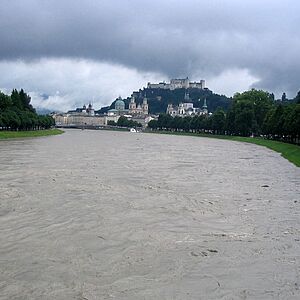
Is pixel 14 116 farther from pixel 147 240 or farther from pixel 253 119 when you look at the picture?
pixel 147 240

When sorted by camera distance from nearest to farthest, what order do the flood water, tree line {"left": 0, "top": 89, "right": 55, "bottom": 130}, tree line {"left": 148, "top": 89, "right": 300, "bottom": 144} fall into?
the flood water < tree line {"left": 148, "top": 89, "right": 300, "bottom": 144} < tree line {"left": 0, "top": 89, "right": 55, "bottom": 130}

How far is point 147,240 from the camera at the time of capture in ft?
51.2

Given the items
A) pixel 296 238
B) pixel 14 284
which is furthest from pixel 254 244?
pixel 14 284

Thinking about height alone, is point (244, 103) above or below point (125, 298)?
above

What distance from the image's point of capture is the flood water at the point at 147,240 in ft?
37.2

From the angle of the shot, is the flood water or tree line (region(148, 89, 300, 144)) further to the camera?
tree line (region(148, 89, 300, 144))

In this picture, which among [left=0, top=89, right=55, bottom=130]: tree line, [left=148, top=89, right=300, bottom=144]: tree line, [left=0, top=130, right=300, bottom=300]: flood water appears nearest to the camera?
[left=0, top=130, right=300, bottom=300]: flood water

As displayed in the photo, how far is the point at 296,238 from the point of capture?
53.6 ft

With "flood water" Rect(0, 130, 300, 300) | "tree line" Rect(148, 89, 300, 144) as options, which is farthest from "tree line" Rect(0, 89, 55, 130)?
"flood water" Rect(0, 130, 300, 300)

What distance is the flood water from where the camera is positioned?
446 inches

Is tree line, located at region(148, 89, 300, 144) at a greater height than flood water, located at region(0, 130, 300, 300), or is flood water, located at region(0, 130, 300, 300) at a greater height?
tree line, located at region(148, 89, 300, 144)

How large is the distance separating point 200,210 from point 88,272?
9.77 metres

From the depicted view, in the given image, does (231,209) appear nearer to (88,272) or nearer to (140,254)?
(140,254)

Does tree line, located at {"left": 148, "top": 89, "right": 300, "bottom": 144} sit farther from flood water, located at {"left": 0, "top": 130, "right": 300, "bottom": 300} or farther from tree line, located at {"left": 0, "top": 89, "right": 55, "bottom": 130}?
flood water, located at {"left": 0, "top": 130, "right": 300, "bottom": 300}
